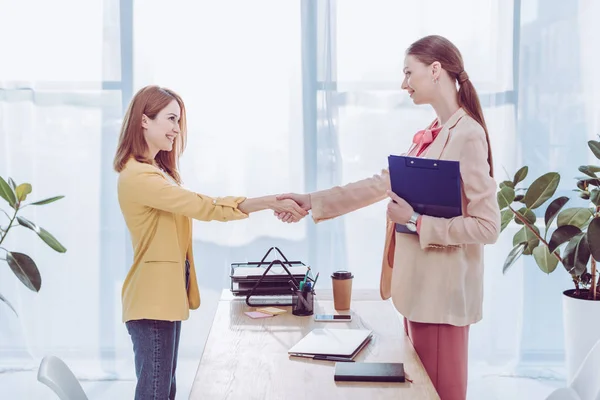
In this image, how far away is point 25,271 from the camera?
9.37 ft

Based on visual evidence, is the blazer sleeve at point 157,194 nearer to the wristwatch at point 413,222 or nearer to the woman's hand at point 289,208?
the woman's hand at point 289,208

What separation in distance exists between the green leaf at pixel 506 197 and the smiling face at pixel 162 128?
1.56 m

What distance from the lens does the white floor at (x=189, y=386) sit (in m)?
3.40

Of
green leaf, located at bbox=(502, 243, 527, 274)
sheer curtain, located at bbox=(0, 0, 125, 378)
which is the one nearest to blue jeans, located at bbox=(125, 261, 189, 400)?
sheer curtain, located at bbox=(0, 0, 125, 378)

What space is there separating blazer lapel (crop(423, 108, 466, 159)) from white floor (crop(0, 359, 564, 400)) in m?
1.79

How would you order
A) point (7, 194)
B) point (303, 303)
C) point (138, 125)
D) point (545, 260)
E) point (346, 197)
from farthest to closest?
point (545, 260), point (7, 194), point (346, 197), point (138, 125), point (303, 303)

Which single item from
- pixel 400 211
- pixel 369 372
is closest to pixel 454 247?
pixel 400 211

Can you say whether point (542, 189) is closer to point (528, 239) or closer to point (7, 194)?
point (528, 239)

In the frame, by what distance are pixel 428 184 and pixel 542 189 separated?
1.39 meters

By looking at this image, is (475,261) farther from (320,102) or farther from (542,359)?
(542,359)

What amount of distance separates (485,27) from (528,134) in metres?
0.60

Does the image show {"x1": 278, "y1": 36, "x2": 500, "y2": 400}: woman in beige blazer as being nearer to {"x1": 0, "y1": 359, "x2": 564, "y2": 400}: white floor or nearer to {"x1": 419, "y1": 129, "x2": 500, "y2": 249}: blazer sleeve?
{"x1": 419, "y1": 129, "x2": 500, "y2": 249}: blazer sleeve

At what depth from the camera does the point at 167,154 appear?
2.44 m

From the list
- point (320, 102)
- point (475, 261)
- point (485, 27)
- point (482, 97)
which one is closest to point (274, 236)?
point (320, 102)
